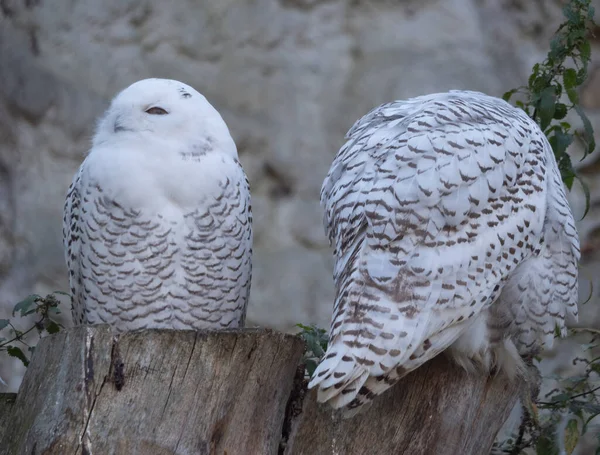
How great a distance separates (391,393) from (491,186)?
0.64 meters

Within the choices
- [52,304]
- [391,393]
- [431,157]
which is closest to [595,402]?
[391,393]

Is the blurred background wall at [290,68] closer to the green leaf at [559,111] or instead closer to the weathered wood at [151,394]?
the green leaf at [559,111]

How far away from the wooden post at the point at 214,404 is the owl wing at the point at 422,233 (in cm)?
22

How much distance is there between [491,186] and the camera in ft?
7.77

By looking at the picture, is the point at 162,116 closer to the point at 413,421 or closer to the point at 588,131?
the point at 413,421

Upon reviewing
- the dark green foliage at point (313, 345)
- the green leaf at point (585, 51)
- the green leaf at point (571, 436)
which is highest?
the green leaf at point (585, 51)

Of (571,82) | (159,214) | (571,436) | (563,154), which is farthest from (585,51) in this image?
(159,214)

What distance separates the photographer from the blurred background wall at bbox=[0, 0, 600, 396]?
4977mm

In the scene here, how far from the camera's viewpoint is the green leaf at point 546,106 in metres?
3.11

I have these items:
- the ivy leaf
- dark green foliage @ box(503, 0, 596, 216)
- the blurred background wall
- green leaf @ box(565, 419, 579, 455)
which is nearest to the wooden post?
green leaf @ box(565, 419, 579, 455)

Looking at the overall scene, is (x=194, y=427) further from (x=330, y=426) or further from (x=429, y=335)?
(x=429, y=335)

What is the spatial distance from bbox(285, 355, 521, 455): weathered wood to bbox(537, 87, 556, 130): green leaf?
A: 1.10 meters

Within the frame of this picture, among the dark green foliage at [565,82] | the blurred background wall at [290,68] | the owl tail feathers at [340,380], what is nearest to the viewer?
the owl tail feathers at [340,380]

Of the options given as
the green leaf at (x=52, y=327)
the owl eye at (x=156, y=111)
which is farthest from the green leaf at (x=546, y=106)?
the green leaf at (x=52, y=327)
